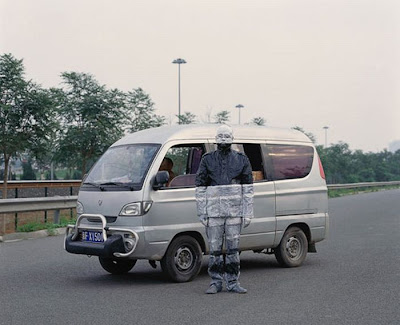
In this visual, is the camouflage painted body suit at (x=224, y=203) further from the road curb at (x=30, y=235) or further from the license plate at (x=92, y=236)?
the road curb at (x=30, y=235)

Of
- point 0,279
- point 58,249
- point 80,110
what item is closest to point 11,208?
point 58,249

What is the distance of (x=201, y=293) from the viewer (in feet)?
26.7

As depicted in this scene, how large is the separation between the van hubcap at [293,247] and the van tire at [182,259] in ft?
6.27

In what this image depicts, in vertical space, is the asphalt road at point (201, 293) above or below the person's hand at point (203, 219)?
below

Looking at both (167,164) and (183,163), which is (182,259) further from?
(183,163)

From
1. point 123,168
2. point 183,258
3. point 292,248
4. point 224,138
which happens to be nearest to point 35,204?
point 123,168

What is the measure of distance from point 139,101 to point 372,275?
29109mm

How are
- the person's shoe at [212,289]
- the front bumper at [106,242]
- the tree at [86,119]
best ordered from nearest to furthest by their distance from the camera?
the person's shoe at [212,289], the front bumper at [106,242], the tree at [86,119]

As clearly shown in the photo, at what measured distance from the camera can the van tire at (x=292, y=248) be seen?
10.3 meters

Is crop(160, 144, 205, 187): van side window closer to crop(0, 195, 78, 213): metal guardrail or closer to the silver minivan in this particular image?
the silver minivan

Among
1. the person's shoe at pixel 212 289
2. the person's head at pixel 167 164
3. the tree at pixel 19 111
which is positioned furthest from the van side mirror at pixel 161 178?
the tree at pixel 19 111

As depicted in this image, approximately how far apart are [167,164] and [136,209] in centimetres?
90

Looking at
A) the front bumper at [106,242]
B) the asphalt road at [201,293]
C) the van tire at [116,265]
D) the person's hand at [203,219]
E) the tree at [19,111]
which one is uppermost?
the tree at [19,111]

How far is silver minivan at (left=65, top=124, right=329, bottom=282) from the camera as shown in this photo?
864 centimetres
